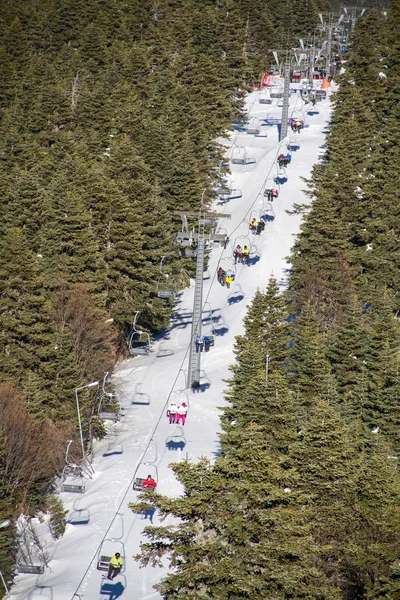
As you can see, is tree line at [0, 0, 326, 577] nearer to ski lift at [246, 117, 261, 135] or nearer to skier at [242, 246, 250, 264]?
ski lift at [246, 117, 261, 135]

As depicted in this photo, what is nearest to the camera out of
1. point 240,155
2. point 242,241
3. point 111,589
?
point 111,589

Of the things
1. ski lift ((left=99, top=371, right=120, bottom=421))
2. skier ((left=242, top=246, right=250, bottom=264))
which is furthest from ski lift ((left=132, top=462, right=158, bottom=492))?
skier ((left=242, top=246, right=250, bottom=264))

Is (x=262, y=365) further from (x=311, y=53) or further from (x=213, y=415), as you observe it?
(x=311, y=53)

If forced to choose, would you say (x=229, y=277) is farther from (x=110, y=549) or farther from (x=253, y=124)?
(x=253, y=124)

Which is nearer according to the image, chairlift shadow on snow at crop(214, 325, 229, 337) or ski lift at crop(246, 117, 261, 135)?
chairlift shadow on snow at crop(214, 325, 229, 337)

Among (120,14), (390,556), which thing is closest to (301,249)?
(390,556)

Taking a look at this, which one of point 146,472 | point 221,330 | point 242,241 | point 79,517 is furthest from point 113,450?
point 242,241
